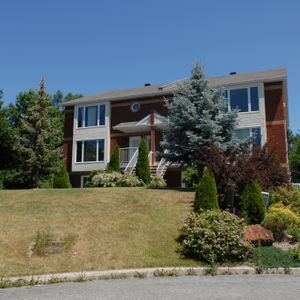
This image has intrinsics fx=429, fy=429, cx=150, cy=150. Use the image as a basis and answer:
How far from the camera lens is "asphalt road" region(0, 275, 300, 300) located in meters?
7.91

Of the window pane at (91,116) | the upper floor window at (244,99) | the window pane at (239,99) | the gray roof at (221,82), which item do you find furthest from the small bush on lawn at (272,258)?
the window pane at (91,116)

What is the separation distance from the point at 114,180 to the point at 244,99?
35.9 ft

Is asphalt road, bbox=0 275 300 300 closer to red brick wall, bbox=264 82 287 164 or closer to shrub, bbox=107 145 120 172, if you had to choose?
red brick wall, bbox=264 82 287 164

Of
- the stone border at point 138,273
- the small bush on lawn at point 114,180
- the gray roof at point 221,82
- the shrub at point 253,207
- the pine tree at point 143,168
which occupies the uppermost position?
the gray roof at point 221,82

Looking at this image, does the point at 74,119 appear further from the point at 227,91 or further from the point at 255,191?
the point at 255,191

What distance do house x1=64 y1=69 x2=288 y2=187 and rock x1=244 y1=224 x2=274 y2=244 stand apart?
52.3ft

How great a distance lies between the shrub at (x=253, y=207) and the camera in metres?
14.4

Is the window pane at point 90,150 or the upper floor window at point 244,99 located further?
the window pane at point 90,150

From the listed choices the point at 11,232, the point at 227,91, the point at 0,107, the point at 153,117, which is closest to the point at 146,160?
the point at 153,117

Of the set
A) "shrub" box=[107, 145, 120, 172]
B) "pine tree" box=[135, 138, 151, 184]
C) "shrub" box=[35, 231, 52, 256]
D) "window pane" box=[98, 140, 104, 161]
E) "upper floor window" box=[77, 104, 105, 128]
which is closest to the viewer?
"shrub" box=[35, 231, 52, 256]

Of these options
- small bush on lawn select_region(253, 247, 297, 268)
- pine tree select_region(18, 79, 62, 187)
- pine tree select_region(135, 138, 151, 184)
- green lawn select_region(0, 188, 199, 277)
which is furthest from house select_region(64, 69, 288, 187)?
small bush on lawn select_region(253, 247, 297, 268)

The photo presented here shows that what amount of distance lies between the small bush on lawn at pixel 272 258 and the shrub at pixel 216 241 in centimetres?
29

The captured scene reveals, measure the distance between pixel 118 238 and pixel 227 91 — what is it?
19539mm

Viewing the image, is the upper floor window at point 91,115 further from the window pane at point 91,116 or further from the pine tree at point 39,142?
the pine tree at point 39,142
